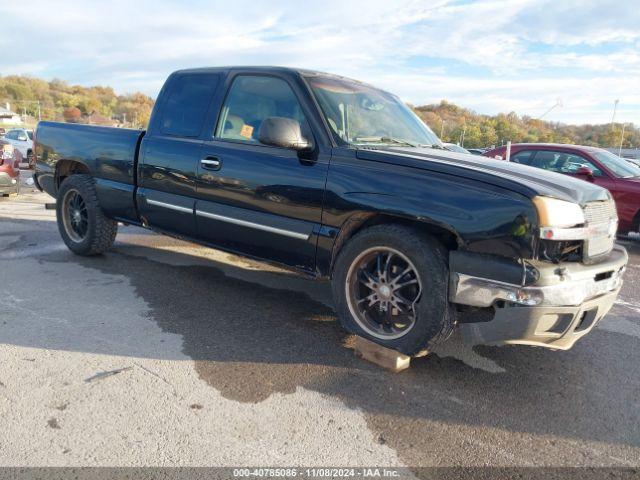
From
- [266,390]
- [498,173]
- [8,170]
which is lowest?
[266,390]

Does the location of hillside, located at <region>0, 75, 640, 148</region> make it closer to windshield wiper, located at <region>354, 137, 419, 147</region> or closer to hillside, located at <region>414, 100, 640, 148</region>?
hillside, located at <region>414, 100, 640, 148</region>

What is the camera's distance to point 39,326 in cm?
381

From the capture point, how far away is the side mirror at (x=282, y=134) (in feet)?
11.7

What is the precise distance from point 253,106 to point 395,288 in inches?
77.6

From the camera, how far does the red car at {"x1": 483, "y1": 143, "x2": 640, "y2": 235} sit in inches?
323

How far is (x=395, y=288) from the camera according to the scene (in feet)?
10.9

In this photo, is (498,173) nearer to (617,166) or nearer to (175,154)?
(175,154)

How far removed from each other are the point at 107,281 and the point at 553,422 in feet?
13.0

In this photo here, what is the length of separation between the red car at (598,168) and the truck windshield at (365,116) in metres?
4.94

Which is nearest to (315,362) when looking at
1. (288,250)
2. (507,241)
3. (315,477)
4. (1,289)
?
(288,250)

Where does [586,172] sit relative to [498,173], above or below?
below

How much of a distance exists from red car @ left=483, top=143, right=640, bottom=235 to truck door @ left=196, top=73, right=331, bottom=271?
617 centimetres

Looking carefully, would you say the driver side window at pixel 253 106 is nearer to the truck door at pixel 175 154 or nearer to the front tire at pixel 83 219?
the truck door at pixel 175 154

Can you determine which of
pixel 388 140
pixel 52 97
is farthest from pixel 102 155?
pixel 52 97
